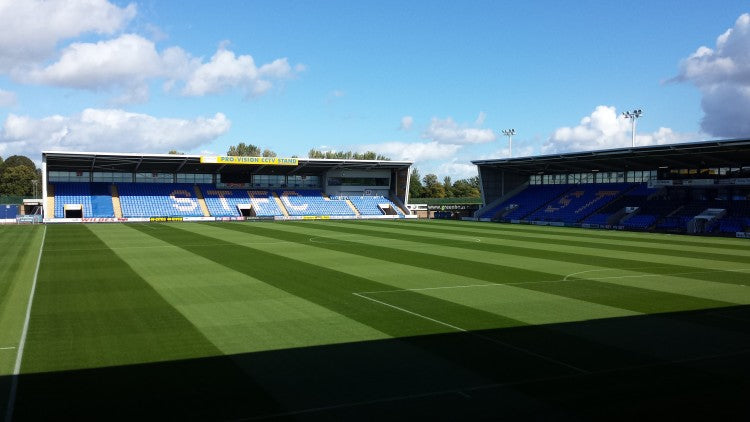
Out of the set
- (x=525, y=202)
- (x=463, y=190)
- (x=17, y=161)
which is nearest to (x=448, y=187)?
(x=463, y=190)

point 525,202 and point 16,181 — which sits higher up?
point 16,181

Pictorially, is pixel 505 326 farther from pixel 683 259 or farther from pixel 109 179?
pixel 109 179

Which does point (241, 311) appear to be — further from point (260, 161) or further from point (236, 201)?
point (236, 201)

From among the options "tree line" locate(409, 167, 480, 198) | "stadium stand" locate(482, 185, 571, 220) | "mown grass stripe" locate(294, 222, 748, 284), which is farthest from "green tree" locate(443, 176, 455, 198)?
"mown grass stripe" locate(294, 222, 748, 284)

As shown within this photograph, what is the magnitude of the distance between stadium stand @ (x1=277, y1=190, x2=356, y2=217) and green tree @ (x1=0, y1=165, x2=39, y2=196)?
6390cm

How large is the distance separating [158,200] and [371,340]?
61189 millimetres

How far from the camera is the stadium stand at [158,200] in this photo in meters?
65.2

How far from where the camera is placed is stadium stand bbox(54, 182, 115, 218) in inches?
2432

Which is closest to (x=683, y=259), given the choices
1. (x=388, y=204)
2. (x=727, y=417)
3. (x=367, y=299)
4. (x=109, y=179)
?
(x=367, y=299)

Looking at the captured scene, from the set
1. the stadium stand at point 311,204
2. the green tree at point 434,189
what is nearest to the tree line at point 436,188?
the green tree at point 434,189

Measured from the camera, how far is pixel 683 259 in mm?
29109

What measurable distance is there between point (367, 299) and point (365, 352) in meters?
5.51

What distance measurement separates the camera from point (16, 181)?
110375 millimetres

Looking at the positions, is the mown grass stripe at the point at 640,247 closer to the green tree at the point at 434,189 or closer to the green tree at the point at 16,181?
the green tree at the point at 434,189
